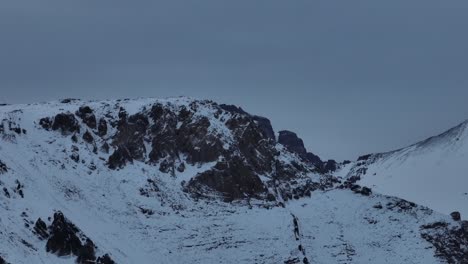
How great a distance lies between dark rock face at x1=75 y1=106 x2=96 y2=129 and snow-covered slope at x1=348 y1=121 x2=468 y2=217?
221 feet

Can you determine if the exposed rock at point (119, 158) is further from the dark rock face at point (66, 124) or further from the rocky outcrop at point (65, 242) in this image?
the rocky outcrop at point (65, 242)

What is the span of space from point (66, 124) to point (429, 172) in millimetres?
89474

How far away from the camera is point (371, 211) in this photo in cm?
10075

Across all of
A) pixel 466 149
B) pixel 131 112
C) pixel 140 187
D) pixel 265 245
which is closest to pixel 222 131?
pixel 131 112

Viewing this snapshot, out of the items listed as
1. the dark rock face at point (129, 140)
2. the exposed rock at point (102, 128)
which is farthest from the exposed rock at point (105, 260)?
the exposed rock at point (102, 128)

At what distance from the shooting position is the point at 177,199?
97625mm

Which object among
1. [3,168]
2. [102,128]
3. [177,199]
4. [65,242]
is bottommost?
[65,242]

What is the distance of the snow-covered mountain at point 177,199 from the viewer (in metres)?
78.6

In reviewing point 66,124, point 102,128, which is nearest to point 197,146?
point 102,128

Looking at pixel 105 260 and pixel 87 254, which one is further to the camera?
pixel 105 260

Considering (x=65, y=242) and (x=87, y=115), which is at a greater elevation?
(x=87, y=115)

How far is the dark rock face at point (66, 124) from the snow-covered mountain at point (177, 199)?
0.53ft

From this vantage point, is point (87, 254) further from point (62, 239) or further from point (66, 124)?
point (66, 124)

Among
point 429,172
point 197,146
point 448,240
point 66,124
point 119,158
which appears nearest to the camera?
point 448,240
